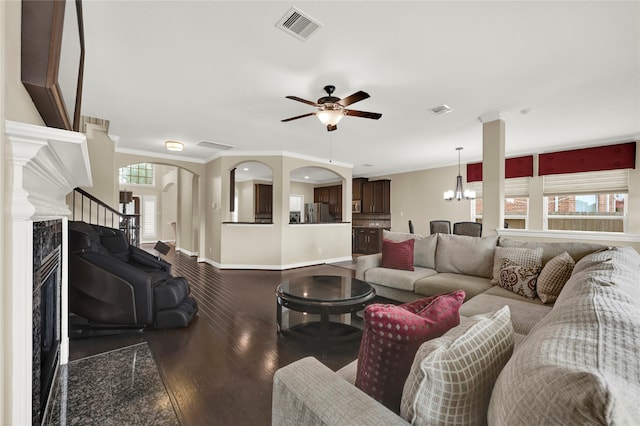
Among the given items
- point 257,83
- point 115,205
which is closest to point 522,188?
point 257,83


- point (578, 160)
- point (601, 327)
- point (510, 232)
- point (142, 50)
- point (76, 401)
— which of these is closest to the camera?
point (601, 327)

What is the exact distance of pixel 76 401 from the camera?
1731 millimetres

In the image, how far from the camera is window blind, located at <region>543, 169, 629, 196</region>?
4.98 metres

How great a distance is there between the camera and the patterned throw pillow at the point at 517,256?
269 centimetres

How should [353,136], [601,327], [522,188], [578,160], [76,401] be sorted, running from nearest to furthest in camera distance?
[601,327]
[76,401]
[353,136]
[578,160]
[522,188]

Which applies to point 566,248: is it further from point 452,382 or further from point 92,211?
point 92,211

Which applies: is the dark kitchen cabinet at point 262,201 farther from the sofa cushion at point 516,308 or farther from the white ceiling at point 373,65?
the sofa cushion at point 516,308

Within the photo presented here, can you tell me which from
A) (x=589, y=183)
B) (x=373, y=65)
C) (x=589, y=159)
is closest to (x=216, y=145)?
(x=373, y=65)

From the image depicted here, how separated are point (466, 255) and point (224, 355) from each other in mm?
2790

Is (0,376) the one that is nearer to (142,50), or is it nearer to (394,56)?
(142,50)

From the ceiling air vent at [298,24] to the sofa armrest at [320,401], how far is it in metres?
2.09

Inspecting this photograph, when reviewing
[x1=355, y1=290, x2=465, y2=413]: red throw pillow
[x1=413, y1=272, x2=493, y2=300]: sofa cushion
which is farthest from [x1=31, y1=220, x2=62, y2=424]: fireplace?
[x1=413, y1=272, x2=493, y2=300]: sofa cushion

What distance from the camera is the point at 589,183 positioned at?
17.4ft

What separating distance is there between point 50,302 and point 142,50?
2008 mm
